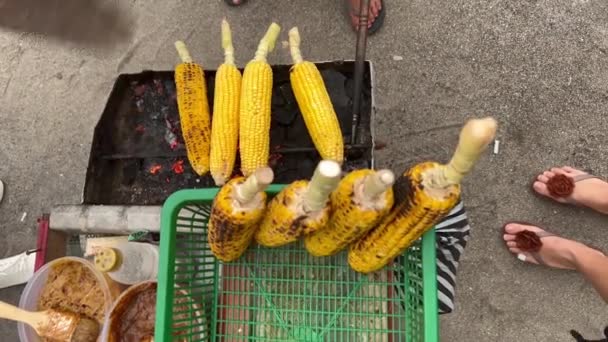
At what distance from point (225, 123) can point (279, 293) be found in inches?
19.9

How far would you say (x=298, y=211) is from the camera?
927 mm

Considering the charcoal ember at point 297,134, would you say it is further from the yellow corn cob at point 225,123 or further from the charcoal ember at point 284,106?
the yellow corn cob at point 225,123

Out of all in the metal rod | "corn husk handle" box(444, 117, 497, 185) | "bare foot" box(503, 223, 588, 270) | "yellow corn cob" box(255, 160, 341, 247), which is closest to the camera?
"corn husk handle" box(444, 117, 497, 185)

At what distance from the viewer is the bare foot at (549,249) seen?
1735 millimetres

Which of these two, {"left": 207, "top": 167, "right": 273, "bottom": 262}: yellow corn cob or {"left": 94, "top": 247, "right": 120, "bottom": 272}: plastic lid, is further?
{"left": 94, "top": 247, "right": 120, "bottom": 272}: plastic lid

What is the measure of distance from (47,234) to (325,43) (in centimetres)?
133

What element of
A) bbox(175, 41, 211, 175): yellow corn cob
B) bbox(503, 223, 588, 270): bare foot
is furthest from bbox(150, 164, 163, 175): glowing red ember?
bbox(503, 223, 588, 270): bare foot

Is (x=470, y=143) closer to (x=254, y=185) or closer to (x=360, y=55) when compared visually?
(x=254, y=185)

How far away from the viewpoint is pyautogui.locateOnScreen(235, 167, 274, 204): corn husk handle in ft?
2.61

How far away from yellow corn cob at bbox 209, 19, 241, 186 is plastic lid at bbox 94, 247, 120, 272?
0.35 meters

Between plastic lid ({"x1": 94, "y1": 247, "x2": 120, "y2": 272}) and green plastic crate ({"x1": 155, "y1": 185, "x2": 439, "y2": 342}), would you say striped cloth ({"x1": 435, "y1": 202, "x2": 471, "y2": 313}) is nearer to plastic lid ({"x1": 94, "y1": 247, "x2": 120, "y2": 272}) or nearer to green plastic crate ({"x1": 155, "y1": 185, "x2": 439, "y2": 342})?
green plastic crate ({"x1": 155, "y1": 185, "x2": 439, "y2": 342})

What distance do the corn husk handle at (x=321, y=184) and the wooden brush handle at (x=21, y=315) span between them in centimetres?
80

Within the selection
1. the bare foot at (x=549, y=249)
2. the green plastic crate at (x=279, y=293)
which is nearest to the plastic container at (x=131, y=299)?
the green plastic crate at (x=279, y=293)

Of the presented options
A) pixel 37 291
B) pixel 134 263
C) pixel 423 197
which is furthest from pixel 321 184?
pixel 37 291
